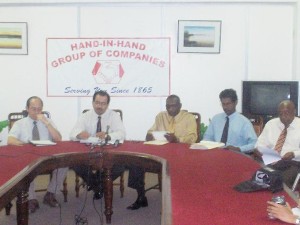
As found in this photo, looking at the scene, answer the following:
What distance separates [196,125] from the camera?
4805 millimetres

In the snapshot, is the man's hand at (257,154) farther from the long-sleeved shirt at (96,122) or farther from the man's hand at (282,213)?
the man's hand at (282,213)

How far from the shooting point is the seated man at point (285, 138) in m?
4.04

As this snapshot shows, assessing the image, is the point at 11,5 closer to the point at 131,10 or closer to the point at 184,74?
the point at 131,10

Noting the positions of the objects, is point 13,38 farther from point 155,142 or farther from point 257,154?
point 257,154

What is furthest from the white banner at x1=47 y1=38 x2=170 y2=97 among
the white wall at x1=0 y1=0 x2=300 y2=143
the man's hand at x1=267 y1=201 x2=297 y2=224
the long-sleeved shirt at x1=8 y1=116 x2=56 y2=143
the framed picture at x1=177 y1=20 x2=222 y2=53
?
the man's hand at x1=267 y1=201 x2=297 y2=224

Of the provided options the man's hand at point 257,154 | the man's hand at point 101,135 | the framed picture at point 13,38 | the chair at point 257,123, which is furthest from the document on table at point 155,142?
the framed picture at point 13,38

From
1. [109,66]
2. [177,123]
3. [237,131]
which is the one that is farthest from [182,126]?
[109,66]

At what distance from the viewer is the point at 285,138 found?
4.30 m

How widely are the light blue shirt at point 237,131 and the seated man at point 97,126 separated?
3.14 ft

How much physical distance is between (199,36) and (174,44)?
0.35 meters

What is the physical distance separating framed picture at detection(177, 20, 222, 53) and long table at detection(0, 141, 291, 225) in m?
2.20

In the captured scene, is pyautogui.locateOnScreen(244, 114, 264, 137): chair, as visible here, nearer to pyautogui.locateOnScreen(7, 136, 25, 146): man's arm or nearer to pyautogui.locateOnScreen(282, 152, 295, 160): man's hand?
pyautogui.locateOnScreen(282, 152, 295, 160): man's hand

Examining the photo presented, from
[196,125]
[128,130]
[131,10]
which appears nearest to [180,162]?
[196,125]

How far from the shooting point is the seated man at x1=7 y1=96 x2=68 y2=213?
14.4 feet
